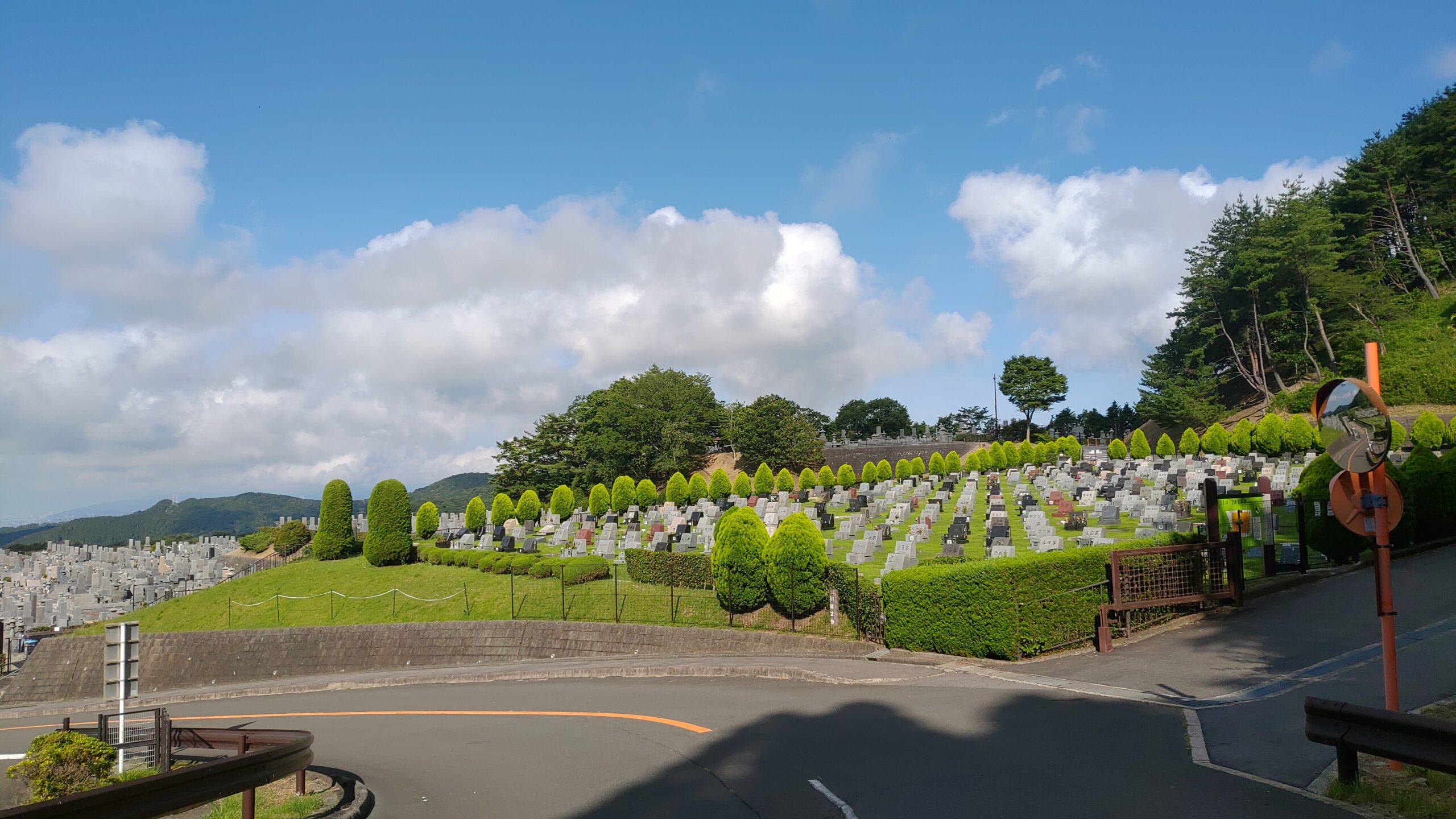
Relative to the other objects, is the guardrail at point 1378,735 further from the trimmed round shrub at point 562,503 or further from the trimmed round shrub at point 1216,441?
the trimmed round shrub at point 1216,441

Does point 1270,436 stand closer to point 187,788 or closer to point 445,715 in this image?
point 445,715

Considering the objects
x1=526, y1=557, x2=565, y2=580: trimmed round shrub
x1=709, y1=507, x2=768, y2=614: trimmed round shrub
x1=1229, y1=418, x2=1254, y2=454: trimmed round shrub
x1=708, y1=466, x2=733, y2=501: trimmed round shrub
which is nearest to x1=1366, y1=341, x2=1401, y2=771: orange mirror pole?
x1=709, y1=507, x2=768, y2=614: trimmed round shrub

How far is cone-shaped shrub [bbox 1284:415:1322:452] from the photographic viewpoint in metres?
44.1

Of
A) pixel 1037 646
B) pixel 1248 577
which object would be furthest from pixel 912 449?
pixel 1037 646

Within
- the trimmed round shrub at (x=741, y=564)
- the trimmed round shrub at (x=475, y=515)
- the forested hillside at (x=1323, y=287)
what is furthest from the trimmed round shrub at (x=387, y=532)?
the forested hillside at (x=1323, y=287)

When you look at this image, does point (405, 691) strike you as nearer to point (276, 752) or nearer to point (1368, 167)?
point (276, 752)

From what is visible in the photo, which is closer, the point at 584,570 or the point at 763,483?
the point at 584,570

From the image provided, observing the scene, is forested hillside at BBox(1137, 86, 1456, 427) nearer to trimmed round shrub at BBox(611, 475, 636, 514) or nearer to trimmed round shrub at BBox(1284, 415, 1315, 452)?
trimmed round shrub at BBox(1284, 415, 1315, 452)

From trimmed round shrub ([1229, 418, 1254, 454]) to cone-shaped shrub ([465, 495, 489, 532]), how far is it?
41989 mm

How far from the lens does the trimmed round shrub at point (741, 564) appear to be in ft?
68.5

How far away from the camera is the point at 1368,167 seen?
6825 centimetres

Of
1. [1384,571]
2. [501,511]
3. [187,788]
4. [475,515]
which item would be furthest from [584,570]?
[1384,571]

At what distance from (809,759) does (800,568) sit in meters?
11.1

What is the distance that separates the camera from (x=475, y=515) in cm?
4588
